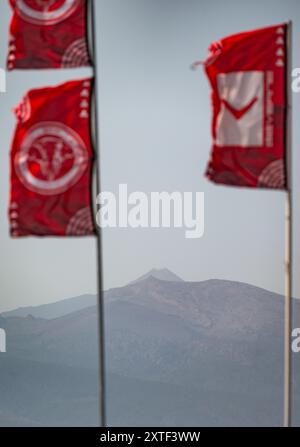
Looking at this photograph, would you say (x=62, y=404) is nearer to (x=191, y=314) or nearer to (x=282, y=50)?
(x=191, y=314)

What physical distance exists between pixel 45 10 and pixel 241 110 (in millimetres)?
1788

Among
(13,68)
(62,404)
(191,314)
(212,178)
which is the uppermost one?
(13,68)

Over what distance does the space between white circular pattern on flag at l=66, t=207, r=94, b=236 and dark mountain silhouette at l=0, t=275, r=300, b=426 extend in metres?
9.94

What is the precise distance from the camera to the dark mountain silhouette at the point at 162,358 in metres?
15.9

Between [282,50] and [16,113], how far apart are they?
221 centimetres

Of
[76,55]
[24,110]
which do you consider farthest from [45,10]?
[24,110]

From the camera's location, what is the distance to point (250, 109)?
6.20 meters

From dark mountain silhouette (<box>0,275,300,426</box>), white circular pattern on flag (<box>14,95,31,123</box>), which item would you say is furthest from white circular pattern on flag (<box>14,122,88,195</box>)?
dark mountain silhouette (<box>0,275,300,426</box>)

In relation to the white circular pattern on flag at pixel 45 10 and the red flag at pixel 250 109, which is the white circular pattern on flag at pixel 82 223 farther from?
the white circular pattern on flag at pixel 45 10

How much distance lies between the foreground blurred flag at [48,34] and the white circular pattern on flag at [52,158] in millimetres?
549

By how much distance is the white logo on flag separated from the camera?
243 inches
